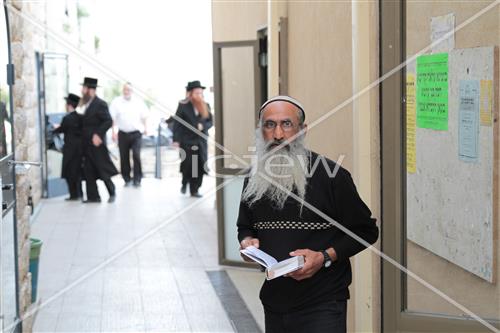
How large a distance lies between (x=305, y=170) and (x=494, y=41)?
1.24 meters

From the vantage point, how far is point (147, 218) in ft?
44.8

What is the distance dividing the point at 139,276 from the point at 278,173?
5546 millimetres

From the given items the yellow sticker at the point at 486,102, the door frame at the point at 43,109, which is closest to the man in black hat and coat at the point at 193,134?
the door frame at the point at 43,109

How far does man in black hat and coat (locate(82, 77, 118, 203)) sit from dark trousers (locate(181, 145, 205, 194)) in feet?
4.53

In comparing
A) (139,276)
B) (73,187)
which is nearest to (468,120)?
(139,276)

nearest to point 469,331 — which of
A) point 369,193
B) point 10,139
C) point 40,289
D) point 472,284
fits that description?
point 472,284

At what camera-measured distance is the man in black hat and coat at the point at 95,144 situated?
15.7 meters

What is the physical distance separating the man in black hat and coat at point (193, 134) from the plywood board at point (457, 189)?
10546 mm

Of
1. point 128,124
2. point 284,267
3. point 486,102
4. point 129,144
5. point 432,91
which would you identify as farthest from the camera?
point 129,144

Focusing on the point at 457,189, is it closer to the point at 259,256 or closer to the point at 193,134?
the point at 259,256

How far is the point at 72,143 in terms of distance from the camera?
624 inches

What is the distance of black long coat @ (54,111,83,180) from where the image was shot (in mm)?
15742

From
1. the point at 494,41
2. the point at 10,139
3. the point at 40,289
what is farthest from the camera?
the point at 40,289

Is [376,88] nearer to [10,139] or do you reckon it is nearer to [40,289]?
[10,139]
